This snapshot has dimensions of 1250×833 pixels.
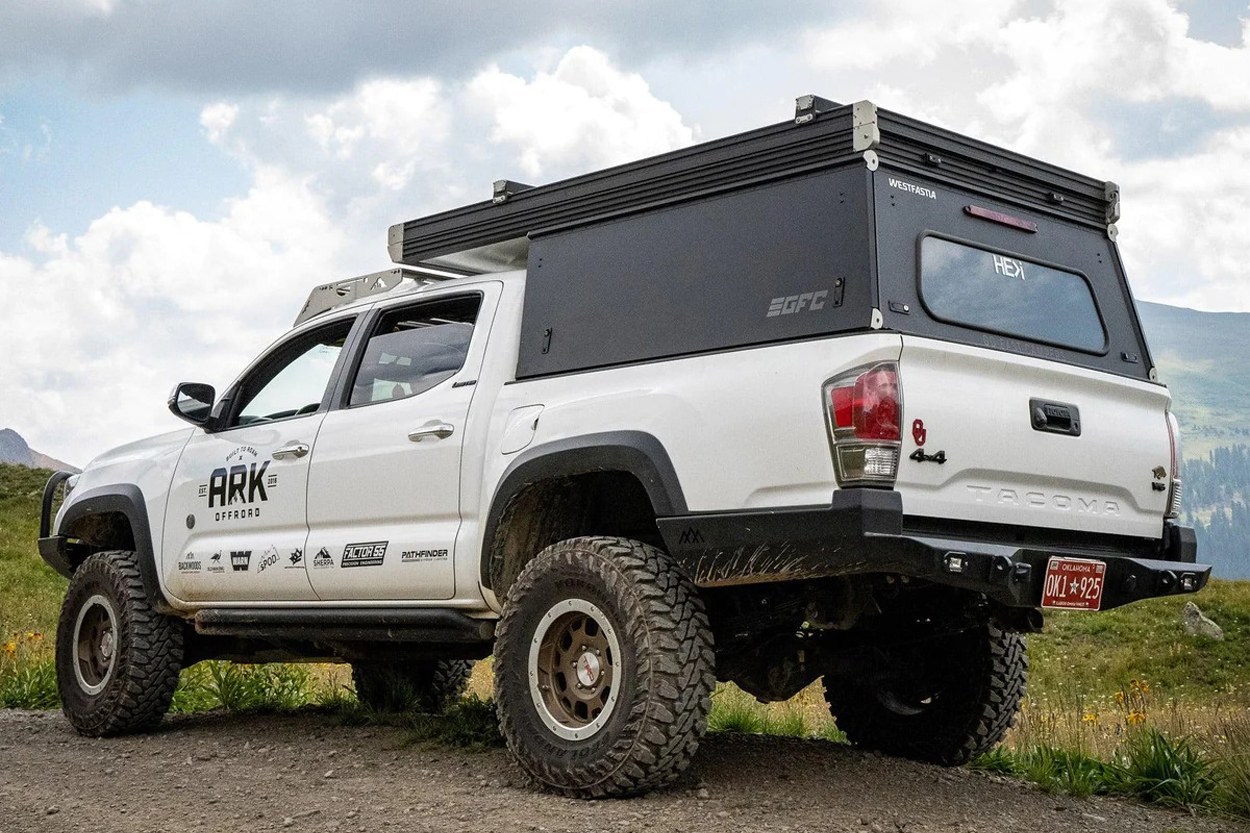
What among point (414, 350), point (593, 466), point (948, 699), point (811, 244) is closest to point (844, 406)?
point (811, 244)

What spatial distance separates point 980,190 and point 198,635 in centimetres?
487

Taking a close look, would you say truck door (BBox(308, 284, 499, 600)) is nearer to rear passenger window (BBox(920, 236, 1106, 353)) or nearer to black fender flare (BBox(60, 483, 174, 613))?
black fender flare (BBox(60, 483, 174, 613))

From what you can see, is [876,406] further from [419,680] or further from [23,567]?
[23,567]

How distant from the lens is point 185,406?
6945 millimetres

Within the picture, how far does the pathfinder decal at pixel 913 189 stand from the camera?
462 centimetres

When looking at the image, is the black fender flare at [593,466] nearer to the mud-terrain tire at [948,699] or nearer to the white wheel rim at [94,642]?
the mud-terrain tire at [948,699]

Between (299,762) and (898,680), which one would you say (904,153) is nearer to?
(898,680)

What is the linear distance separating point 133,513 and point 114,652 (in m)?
0.75

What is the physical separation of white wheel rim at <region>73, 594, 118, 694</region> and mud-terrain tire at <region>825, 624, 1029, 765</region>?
155 inches

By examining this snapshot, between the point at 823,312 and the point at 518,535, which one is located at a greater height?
the point at 823,312

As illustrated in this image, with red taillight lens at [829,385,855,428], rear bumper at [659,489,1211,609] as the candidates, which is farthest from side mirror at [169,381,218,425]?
red taillight lens at [829,385,855,428]

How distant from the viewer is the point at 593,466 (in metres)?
4.91

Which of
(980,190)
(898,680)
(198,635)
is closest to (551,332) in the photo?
(980,190)

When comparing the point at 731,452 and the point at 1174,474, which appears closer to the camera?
the point at 731,452
